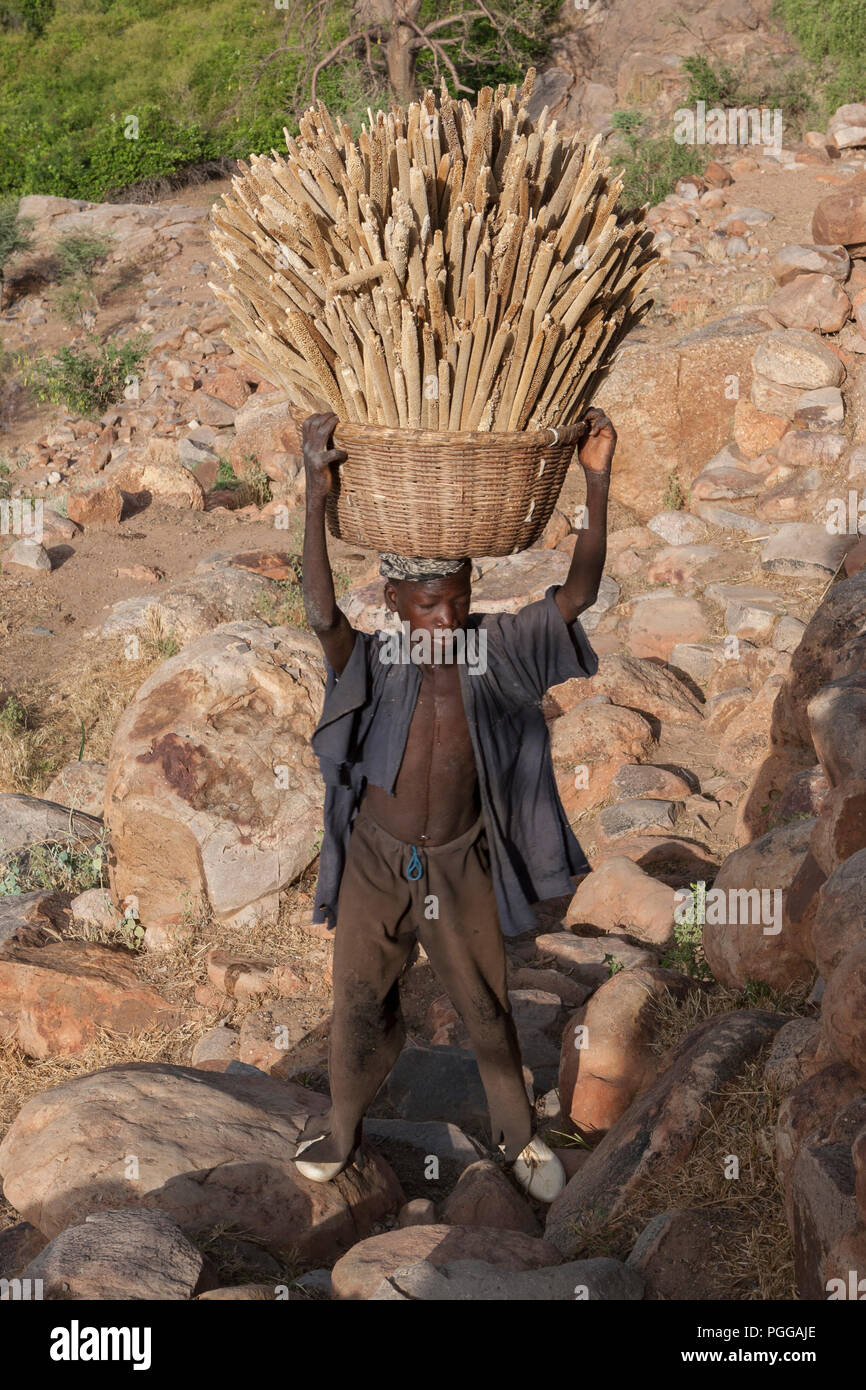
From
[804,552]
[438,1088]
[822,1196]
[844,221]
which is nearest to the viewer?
[822,1196]

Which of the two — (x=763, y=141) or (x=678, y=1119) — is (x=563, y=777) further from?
(x=763, y=141)

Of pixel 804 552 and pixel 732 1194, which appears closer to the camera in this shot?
pixel 732 1194

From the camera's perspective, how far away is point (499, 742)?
10.8 ft

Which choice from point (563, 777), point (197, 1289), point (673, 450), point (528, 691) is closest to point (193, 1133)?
point (197, 1289)

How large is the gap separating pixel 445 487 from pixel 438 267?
0.48m

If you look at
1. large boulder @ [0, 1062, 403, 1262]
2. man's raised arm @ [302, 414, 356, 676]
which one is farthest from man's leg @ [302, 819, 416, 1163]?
man's raised arm @ [302, 414, 356, 676]

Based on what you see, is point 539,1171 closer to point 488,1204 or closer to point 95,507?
point 488,1204

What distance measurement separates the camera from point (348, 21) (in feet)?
54.0

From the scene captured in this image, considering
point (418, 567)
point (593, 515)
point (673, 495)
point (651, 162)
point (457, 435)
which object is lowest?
point (673, 495)

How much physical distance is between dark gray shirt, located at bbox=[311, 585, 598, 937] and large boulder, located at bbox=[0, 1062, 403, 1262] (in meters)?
0.71

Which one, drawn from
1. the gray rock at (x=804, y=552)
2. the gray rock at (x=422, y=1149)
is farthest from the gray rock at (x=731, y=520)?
the gray rock at (x=422, y=1149)

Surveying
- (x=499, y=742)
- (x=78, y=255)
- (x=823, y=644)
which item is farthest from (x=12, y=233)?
(x=499, y=742)

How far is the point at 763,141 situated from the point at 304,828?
1088 cm

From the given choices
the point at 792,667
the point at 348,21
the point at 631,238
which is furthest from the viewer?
the point at 348,21
